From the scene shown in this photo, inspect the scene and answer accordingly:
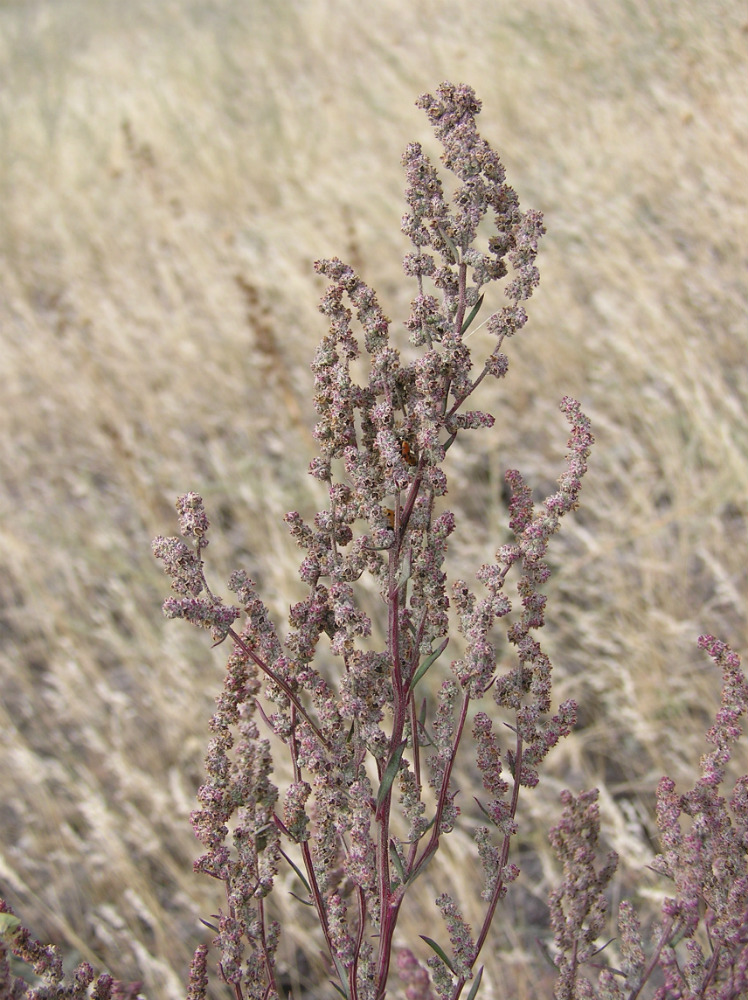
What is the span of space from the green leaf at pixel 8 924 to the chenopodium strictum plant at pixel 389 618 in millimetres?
226

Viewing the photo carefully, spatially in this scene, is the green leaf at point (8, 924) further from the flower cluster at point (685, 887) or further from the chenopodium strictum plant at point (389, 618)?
the flower cluster at point (685, 887)

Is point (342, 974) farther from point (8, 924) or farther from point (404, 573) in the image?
point (404, 573)

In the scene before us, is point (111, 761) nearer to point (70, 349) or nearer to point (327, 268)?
point (327, 268)

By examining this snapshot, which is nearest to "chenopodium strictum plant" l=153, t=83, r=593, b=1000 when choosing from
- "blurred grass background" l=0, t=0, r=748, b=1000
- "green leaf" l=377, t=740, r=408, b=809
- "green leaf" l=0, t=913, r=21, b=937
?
"green leaf" l=377, t=740, r=408, b=809

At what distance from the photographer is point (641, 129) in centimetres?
460

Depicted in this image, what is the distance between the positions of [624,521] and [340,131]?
13.5 feet

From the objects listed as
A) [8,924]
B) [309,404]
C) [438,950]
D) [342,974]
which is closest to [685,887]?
[438,950]

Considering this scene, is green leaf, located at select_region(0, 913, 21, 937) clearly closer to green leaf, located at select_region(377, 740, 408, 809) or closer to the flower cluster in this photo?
green leaf, located at select_region(377, 740, 408, 809)

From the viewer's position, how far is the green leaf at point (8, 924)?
99 cm

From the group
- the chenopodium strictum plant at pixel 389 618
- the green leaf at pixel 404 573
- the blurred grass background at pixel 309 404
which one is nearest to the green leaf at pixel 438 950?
the chenopodium strictum plant at pixel 389 618

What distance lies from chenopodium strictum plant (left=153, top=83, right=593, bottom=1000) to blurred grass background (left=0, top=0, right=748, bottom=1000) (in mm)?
1043

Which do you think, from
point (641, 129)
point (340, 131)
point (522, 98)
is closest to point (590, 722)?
point (641, 129)

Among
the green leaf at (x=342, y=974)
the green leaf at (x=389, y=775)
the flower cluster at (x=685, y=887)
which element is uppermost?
the flower cluster at (x=685, y=887)

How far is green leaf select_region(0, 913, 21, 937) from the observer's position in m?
0.99
